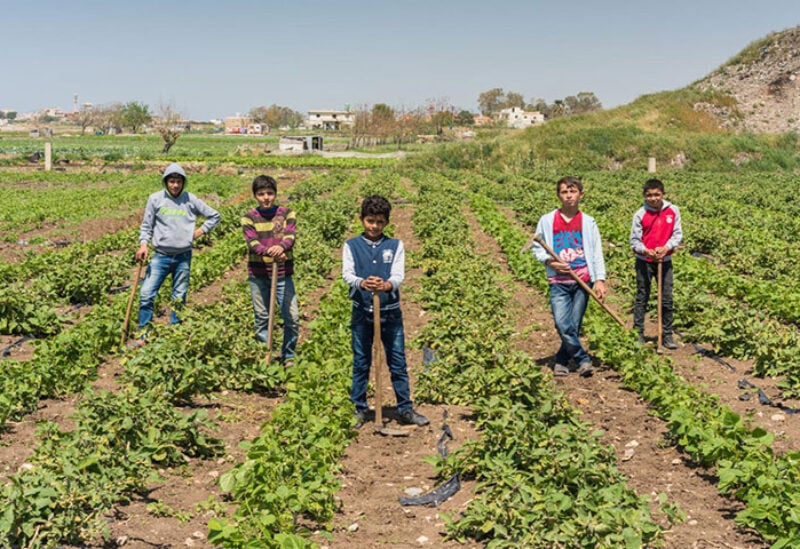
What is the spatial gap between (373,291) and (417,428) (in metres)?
1.26

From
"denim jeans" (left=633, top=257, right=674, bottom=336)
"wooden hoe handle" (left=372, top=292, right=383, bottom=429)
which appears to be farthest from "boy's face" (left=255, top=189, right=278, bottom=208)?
"denim jeans" (left=633, top=257, right=674, bottom=336)

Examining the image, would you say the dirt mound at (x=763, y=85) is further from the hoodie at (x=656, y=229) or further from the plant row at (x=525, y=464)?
the plant row at (x=525, y=464)

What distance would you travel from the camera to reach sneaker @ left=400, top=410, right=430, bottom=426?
6.62 meters

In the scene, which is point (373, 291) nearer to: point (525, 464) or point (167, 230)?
point (525, 464)

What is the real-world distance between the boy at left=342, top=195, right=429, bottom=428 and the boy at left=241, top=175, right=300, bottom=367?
4.51 ft

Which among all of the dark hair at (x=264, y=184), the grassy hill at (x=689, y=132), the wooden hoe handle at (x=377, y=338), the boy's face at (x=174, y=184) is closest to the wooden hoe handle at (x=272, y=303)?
the dark hair at (x=264, y=184)

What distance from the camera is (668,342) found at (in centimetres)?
901

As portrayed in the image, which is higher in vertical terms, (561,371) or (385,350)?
(385,350)

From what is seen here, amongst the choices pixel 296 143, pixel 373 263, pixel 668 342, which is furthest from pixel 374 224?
pixel 296 143

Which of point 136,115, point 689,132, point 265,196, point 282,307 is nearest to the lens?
point 265,196

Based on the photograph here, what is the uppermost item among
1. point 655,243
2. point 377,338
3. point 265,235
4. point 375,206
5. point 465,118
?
point 465,118

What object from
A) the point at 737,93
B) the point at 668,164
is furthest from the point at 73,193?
the point at 737,93

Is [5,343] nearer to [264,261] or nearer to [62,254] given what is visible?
[264,261]

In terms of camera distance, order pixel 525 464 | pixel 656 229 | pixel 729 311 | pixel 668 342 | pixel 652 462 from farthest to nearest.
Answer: pixel 729 311 < pixel 668 342 < pixel 656 229 < pixel 652 462 < pixel 525 464
